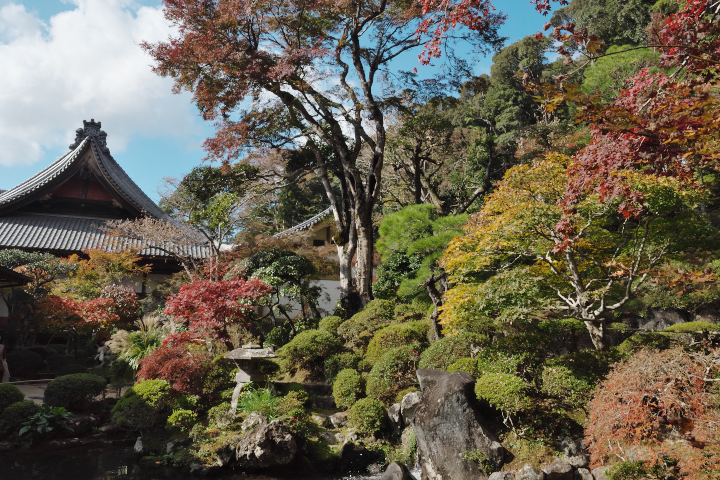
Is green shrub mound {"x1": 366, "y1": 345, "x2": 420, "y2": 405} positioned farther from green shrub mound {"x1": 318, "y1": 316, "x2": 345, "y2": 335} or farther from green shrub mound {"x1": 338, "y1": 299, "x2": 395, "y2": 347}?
green shrub mound {"x1": 318, "y1": 316, "x2": 345, "y2": 335}

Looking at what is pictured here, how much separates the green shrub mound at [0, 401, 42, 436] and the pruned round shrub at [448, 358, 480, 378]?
728 centimetres

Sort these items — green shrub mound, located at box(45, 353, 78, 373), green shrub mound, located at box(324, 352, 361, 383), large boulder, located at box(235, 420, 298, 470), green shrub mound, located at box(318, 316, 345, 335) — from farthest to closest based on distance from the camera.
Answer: green shrub mound, located at box(45, 353, 78, 373)
green shrub mound, located at box(318, 316, 345, 335)
green shrub mound, located at box(324, 352, 361, 383)
large boulder, located at box(235, 420, 298, 470)

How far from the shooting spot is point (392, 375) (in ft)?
25.5

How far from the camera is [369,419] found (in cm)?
723

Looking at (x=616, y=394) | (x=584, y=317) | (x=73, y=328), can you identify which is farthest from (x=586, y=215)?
(x=73, y=328)

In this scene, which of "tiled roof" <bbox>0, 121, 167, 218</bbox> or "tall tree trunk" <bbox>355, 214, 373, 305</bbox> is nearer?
"tall tree trunk" <bbox>355, 214, 373, 305</bbox>

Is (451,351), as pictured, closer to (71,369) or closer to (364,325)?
(364,325)

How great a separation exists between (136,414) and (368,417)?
13.1 feet

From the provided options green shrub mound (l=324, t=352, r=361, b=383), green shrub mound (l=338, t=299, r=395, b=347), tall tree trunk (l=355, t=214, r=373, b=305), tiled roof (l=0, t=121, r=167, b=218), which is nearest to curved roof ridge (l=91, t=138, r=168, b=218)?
tiled roof (l=0, t=121, r=167, b=218)

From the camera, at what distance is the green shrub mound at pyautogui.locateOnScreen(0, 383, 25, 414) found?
775 centimetres

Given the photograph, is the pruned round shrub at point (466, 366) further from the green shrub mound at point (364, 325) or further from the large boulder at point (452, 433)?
the green shrub mound at point (364, 325)

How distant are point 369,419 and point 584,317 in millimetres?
3733

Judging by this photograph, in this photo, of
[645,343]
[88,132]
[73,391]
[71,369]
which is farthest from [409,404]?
[88,132]

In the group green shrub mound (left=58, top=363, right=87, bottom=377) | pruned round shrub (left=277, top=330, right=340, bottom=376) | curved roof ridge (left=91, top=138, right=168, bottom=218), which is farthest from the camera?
curved roof ridge (left=91, top=138, right=168, bottom=218)
